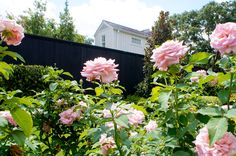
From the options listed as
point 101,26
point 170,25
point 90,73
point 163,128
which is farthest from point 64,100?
point 101,26

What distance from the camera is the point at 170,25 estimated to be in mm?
12125

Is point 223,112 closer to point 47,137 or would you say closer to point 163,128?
point 163,128

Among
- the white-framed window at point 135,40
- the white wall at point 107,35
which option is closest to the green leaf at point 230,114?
the white wall at point 107,35

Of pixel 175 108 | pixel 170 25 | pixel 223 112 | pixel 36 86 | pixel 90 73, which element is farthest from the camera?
pixel 170 25

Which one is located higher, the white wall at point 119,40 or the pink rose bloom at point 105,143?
the white wall at point 119,40

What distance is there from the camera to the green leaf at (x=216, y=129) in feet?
3.31

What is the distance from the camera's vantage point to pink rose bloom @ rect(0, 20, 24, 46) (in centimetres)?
145

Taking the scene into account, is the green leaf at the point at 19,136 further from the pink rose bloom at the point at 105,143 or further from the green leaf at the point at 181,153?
the green leaf at the point at 181,153

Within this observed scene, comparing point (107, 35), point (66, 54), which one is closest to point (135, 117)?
point (66, 54)

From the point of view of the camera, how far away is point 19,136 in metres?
1.31

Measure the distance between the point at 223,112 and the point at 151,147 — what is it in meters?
0.54

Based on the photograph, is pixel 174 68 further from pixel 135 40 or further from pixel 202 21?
pixel 202 21

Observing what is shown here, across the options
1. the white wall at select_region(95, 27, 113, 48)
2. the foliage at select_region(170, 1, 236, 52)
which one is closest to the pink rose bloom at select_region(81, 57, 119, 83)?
the white wall at select_region(95, 27, 113, 48)

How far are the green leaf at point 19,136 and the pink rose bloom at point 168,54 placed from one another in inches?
Result: 24.1
